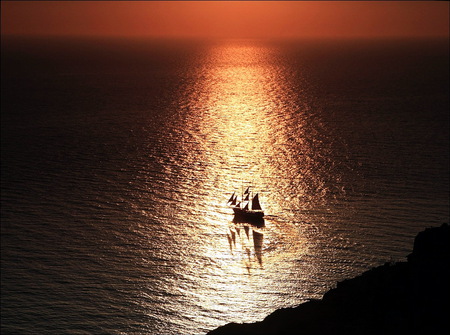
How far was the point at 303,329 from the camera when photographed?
28.8m

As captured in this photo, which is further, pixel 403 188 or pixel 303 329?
pixel 403 188

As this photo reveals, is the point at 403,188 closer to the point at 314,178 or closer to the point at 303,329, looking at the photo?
the point at 314,178

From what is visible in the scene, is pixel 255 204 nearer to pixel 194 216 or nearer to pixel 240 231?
pixel 240 231

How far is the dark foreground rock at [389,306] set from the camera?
1088 inches

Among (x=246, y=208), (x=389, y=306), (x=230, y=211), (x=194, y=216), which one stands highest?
(x=230, y=211)

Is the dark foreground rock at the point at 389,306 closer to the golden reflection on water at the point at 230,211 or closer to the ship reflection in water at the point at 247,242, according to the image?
the golden reflection on water at the point at 230,211

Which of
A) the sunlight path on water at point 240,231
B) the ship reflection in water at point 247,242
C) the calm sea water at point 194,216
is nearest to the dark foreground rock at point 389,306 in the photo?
the calm sea water at point 194,216

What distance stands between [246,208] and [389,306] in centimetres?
5407

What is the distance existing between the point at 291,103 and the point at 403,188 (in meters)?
102

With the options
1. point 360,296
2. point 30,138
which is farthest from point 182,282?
point 30,138

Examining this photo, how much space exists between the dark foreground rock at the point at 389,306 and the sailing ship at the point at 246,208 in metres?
49.4

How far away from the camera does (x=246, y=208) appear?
83312mm

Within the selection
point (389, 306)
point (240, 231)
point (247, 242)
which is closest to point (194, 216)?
point (240, 231)

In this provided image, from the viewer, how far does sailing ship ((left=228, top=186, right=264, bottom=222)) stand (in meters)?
81.8
